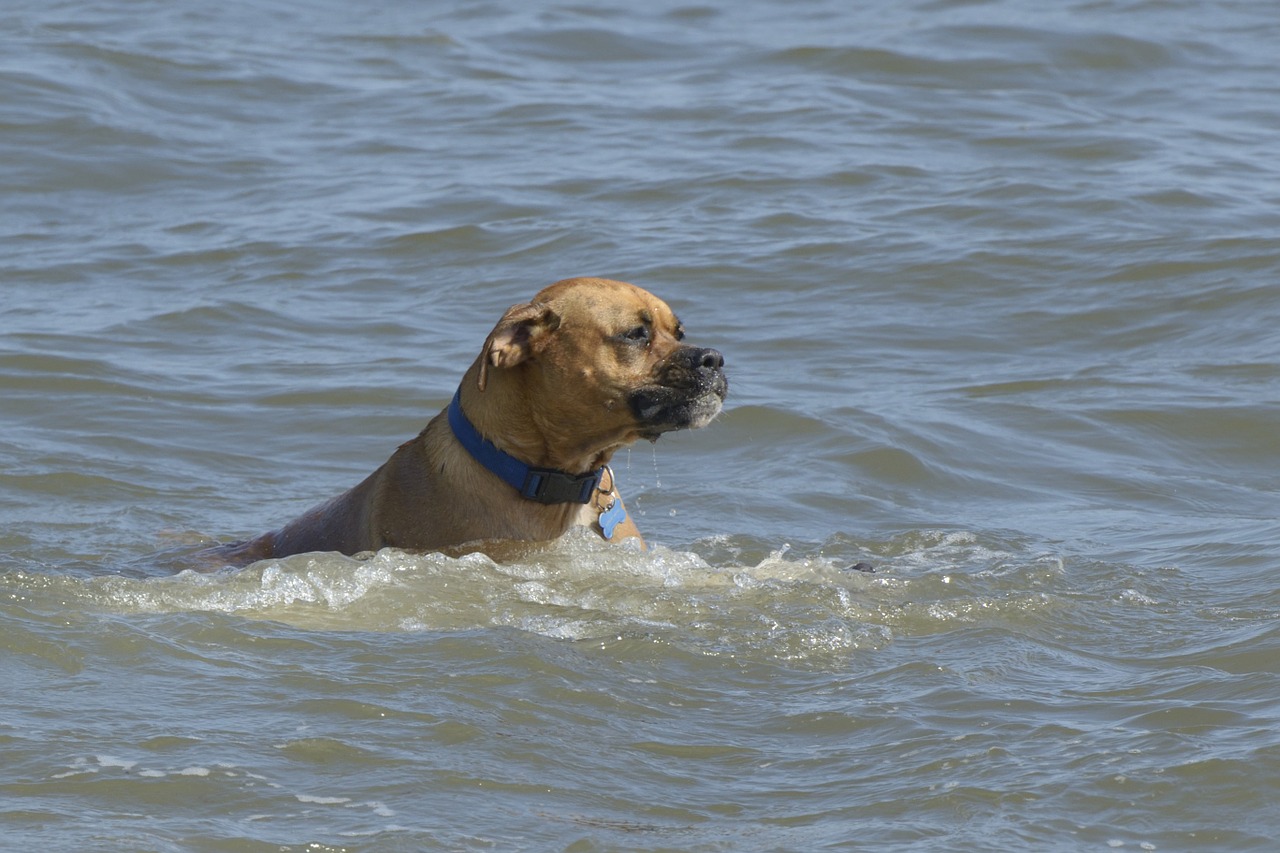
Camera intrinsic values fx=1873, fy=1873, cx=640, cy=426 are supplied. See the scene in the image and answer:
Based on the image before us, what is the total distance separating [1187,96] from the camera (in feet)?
52.5

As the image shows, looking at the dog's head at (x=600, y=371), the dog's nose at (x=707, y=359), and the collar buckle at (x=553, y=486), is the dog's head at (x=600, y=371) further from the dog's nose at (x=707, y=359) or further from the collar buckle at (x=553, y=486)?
the collar buckle at (x=553, y=486)

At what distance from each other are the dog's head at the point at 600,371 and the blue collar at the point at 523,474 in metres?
0.15

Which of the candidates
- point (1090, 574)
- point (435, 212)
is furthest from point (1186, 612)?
point (435, 212)

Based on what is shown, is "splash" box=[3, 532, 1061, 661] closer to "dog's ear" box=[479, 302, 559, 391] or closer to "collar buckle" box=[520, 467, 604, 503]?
"collar buckle" box=[520, 467, 604, 503]

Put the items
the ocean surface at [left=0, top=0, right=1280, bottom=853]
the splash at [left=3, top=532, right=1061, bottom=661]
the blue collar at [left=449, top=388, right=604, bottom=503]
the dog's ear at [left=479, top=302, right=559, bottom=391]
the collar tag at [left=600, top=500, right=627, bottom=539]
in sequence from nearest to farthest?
the ocean surface at [left=0, top=0, right=1280, bottom=853], the splash at [left=3, top=532, right=1061, bottom=661], the dog's ear at [left=479, top=302, right=559, bottom=391], the blue collar at [left=449, top=388, right=604, bottom=503], the collar tag at [left=600, top=500, right=627, bottom=539]

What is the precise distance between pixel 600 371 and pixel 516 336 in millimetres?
312

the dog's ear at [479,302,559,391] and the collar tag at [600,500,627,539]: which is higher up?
the dog's ear at [479,302,559,391]

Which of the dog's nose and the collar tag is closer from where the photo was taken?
the dog's nose

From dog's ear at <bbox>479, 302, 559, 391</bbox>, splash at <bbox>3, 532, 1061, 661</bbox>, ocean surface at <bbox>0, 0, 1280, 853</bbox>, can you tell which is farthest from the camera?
dog's ear at <bbox>479, 302, 559, 391</bbox>

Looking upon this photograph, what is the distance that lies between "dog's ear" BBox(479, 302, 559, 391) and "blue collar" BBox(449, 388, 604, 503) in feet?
0.71

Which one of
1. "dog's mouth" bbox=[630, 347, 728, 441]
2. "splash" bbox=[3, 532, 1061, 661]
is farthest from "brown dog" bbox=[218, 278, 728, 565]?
"splash" bbox=[3, 532, 1061, 661]

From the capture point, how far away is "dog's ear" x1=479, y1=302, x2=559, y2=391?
632cm

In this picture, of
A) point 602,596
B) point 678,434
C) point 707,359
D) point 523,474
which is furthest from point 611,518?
point 678,434

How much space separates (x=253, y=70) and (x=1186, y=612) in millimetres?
12574
